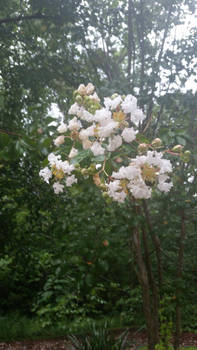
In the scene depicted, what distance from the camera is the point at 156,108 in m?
A: 3.59

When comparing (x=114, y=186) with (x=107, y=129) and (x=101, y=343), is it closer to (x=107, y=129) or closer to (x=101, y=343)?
(x=107, y=129)

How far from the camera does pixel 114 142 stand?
102 cm

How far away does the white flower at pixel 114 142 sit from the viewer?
40.1 inches

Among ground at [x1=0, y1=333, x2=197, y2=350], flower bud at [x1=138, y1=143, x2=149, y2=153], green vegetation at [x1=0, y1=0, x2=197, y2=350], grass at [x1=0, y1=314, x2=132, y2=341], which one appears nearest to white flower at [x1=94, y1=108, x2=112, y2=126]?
flower bud at [x1=138, y1=143, x2=149, y2=153]

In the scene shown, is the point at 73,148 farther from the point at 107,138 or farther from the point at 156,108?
the point at 156,108

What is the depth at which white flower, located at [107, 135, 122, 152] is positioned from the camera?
1.02 meters

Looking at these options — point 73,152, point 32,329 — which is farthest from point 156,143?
point 32,329

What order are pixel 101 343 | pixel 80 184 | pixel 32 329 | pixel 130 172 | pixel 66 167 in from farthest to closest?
pixel 32 329 → pixel 101 343 → pixel 80 184 → pixel 66 167 → pixel 130 172

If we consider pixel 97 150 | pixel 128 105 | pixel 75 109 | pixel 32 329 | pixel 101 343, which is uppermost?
pixel 75 109

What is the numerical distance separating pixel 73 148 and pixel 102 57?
290 cm

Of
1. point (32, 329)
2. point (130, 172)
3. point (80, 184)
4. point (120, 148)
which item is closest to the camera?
point (130, 172)

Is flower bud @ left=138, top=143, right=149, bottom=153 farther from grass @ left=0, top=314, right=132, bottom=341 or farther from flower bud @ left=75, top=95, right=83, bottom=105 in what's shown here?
grass @ left=0, top=314, right=132, bottom=341

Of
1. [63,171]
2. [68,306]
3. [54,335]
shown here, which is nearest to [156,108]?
[63,171]

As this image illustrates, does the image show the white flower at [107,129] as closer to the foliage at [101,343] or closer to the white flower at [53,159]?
the white flower at [53,159]
